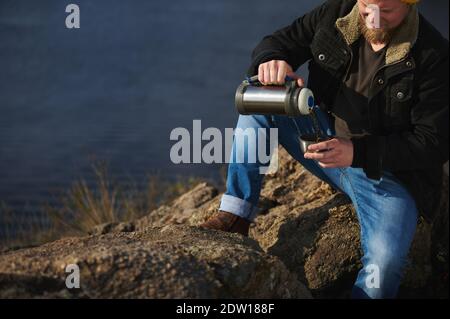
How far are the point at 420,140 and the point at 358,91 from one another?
0.34m

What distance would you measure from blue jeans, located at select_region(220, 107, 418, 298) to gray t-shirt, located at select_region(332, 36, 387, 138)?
0.10 m

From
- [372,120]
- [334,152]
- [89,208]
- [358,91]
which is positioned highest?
[358,91]

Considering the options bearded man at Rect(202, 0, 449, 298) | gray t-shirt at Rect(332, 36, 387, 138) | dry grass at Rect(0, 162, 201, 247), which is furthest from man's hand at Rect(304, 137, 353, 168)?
dry grass at Rect(0, 162, 201, 247)

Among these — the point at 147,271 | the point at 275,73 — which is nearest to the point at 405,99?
the point at 275,73

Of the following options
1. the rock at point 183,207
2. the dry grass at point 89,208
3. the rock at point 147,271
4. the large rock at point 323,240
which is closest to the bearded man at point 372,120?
the large rock at point 323,240

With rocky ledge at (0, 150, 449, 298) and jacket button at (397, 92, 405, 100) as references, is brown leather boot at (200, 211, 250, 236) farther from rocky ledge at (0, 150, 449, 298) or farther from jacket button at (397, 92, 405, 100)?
jacket button at (397, 92, 405, 100)

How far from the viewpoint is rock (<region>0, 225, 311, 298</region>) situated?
7.65 ft

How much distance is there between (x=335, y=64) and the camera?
10.6 feet

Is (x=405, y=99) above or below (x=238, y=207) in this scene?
above

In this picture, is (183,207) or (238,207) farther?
(183,207)

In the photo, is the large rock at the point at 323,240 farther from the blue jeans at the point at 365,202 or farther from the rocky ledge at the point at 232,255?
the blue jeans at the point at 365,202

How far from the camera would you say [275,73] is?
3.09m

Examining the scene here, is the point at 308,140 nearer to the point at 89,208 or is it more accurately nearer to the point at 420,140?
the point at 420,140
